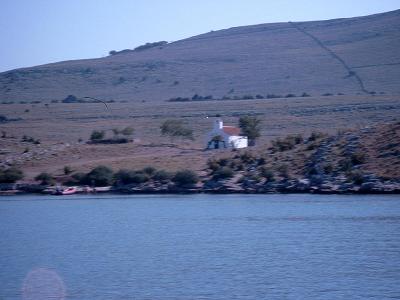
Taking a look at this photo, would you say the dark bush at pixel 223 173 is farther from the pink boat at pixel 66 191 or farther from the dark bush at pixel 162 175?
the pink boat at pixel 66 191

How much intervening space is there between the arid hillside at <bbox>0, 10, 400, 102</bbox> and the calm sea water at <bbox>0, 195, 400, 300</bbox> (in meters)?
56.5

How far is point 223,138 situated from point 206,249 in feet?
121

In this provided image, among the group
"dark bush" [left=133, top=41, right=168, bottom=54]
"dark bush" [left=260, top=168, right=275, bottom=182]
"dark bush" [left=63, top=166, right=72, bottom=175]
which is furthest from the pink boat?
"dark bush" [left=133, top=41, right=168, bottom=54]

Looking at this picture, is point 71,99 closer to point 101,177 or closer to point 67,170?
point 67,170

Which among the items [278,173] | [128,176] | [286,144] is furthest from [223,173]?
[286,144]

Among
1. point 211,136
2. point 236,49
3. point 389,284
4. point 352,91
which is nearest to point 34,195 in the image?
point 211,136

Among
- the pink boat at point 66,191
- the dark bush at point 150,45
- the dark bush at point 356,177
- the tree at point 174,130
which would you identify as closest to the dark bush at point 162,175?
the pink boat at point 66,191

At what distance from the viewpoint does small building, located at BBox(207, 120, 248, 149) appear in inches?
2643

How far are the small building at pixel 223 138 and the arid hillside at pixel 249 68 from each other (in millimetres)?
32559

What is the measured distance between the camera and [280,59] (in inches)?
4788

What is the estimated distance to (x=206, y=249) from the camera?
30781 mm

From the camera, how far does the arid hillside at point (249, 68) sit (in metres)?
108

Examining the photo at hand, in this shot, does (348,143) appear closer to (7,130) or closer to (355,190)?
(355,190)

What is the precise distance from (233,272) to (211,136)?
42953mm
